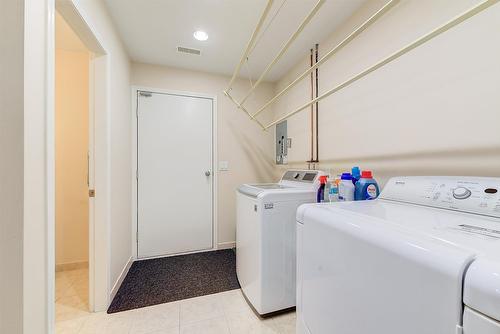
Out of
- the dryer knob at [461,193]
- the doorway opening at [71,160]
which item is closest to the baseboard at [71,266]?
the doorway opening at [71,160]

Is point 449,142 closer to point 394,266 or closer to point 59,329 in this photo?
point 394,266

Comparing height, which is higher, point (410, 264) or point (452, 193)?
point (452, 193)

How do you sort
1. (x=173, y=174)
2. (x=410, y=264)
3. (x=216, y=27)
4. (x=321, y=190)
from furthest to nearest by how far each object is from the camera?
(x=173, y=174) < (x=216, y=27) < (x=321, y=190) < (x=410, y=264)

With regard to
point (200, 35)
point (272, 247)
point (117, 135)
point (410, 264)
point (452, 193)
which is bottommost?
point (272, 247)

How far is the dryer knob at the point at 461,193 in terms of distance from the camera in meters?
0.77

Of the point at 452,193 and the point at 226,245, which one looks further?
the point at 226,245

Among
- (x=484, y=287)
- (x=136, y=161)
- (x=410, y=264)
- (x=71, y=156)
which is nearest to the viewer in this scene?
(x=484, y=287)

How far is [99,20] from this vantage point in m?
1.44

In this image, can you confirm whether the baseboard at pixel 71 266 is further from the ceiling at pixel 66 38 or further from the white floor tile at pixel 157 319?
the ceiling at pixel 66 38

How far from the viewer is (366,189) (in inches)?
50.1

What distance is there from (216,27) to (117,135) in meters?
1.25

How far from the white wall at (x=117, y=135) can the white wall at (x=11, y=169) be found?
582 millimetres

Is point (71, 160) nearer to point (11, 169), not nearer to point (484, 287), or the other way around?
point (11, 169)

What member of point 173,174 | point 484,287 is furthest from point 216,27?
point 484,287
